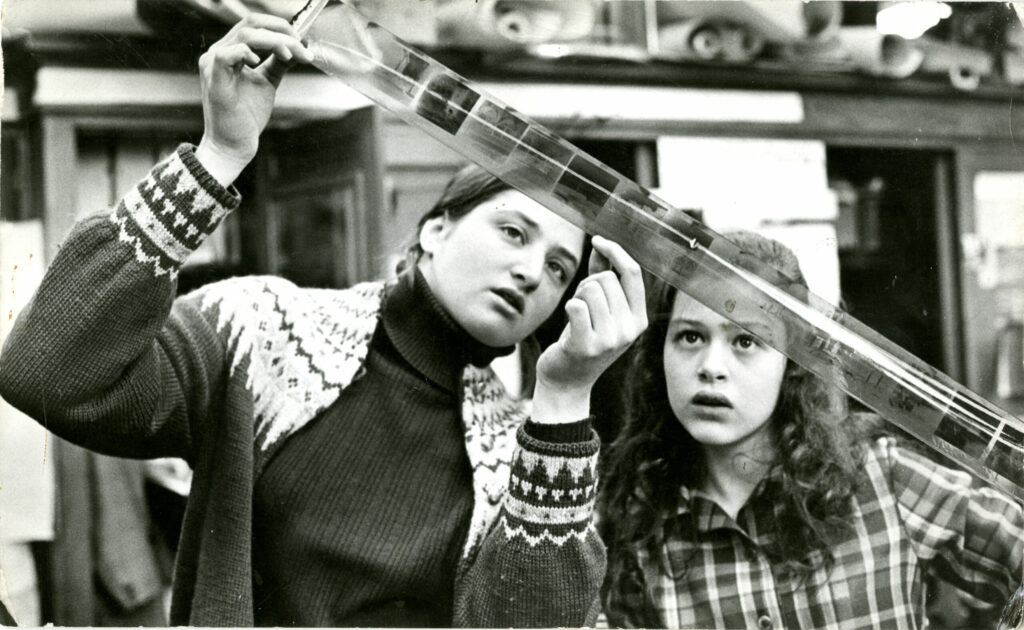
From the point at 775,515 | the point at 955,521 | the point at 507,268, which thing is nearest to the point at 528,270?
the point at 507,268

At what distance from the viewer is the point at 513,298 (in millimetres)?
852

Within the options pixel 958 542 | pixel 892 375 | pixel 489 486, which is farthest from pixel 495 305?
pixel 958 542

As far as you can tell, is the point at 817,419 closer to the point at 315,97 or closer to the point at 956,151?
the point at 956,151

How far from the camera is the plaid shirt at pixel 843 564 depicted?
2.96 feet

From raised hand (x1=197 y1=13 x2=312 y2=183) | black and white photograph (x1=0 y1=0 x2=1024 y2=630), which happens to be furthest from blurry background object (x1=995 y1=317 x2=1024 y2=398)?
raised hand (x1=197 y1=13 x2=312 y2=183)

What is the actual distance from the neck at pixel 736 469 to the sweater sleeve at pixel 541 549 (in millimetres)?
143

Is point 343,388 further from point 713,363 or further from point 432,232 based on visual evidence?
point 713,363

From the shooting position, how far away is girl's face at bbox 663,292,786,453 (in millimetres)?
874

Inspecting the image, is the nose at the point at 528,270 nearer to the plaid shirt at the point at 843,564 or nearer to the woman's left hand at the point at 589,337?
the woman's left hand at the point at 589,337

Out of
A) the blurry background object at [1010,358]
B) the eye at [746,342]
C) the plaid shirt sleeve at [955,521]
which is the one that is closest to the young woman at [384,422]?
the eye at [746,342]

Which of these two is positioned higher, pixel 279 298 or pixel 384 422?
pixel 279 298

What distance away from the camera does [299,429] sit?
2.82ft

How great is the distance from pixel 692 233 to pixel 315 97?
0.40 metres

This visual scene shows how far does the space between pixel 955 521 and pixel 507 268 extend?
526 mm
